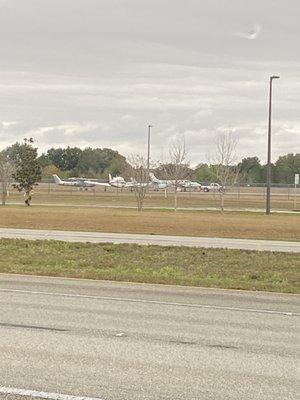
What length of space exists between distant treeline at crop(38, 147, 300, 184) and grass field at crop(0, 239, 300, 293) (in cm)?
11734

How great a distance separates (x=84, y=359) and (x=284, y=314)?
4438mm

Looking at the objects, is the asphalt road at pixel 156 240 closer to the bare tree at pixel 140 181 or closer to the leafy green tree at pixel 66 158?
the bare tree at pixel 140 181

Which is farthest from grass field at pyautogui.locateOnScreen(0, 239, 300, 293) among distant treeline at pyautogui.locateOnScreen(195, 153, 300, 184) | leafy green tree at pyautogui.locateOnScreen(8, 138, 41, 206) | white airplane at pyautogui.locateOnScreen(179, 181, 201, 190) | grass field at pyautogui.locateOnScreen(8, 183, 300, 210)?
distant treeline at pyautogui.locateOnScreen(195, 153, 300, 184)

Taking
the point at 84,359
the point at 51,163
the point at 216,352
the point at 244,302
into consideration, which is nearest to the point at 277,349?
the point at 216,352

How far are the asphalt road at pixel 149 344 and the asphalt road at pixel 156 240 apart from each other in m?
9.45

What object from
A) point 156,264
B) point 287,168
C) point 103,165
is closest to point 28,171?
point 156,264

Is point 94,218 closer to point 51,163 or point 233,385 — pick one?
point 233,385

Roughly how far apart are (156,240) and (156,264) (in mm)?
5727

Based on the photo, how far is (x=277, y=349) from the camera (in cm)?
772

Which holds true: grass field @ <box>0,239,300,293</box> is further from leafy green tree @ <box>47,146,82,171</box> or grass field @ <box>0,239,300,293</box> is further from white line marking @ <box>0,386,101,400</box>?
leafy green tree @ <box>47,146,82,171</box>

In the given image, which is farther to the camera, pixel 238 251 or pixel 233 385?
pixel 238 251

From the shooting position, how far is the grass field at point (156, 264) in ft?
49.4

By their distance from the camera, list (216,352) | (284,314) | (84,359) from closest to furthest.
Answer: (84,359) < (216,352) < (284,314)

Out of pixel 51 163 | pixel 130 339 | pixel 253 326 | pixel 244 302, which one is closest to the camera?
pixel 130 339
